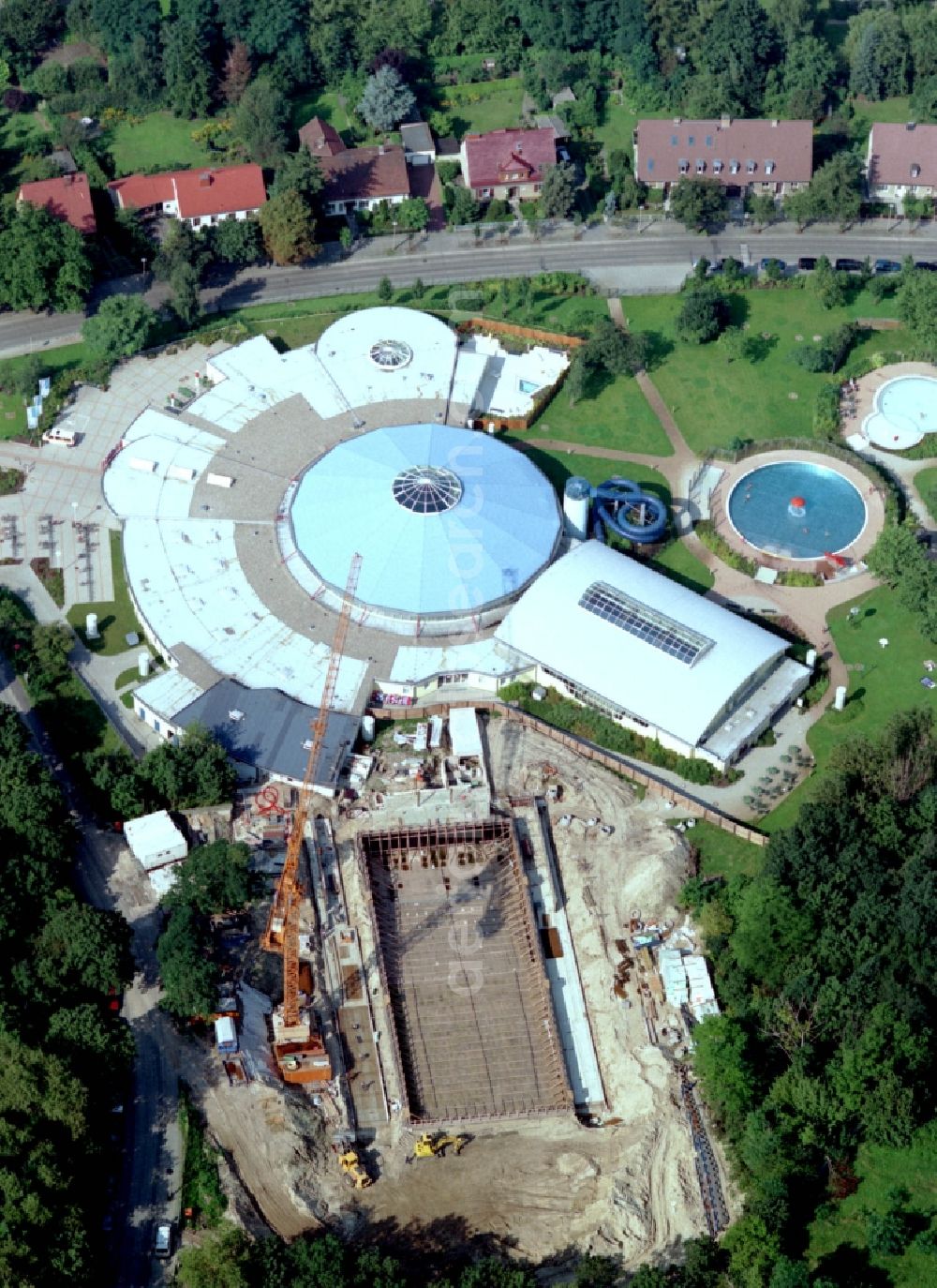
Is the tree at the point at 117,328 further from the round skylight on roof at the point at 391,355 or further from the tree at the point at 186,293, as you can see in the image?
the round skylight on roof at the point at 391,355

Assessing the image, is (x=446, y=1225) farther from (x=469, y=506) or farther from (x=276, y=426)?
(x=276, y=426)

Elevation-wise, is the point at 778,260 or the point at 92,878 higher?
the point at 778,260

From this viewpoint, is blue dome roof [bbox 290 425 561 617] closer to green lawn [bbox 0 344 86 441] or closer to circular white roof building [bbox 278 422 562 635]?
circular white roof building [bbox 278 422 562 635]

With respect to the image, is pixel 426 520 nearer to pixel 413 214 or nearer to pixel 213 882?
pixel 213 882

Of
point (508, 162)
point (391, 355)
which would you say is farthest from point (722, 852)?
point (508, 162)

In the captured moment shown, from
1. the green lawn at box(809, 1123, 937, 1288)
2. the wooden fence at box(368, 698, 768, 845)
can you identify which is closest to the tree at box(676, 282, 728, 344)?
the wooden fence at box(368, 698, 768, 845)

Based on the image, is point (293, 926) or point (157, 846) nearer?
point (293, 926)

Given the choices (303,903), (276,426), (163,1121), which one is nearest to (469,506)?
(276,426)
